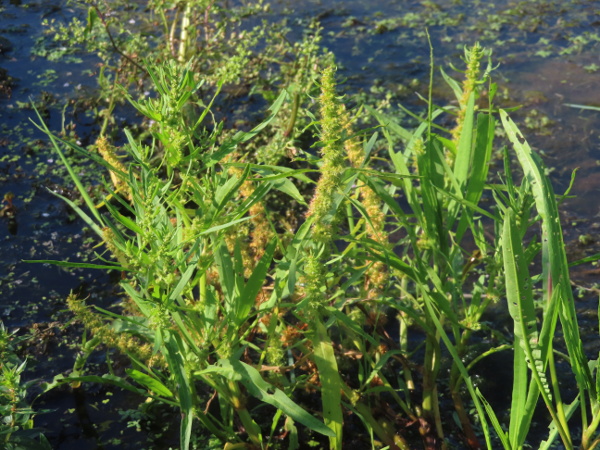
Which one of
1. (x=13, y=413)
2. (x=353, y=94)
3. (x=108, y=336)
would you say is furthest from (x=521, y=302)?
(x=353, y=94)

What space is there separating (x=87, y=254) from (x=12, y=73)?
1.92m

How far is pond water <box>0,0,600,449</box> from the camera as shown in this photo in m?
2.70

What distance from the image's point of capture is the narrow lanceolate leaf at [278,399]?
1447 millimetres

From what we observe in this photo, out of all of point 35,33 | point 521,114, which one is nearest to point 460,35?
point 521,114

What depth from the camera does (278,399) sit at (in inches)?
57.7

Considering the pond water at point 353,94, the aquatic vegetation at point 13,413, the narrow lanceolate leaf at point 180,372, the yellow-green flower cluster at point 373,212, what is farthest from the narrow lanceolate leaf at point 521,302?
the pond water at point 353,94

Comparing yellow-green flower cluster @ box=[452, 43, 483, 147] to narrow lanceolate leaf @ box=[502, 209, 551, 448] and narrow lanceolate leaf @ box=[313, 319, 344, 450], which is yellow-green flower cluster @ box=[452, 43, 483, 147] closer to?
narrow lanceolate leaf @ box=[502, 209, 551, 448]

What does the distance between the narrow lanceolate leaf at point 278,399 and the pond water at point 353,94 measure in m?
0.87

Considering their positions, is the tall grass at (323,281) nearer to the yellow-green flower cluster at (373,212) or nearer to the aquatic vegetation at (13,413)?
the yellow-green flower cluster at (373,212)

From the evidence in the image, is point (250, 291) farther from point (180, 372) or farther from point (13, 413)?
point (13, 413)

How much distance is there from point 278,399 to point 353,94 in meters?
3.06

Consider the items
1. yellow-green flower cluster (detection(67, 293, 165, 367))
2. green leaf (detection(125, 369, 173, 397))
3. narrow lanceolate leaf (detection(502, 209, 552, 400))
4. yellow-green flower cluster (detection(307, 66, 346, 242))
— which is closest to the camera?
narrow lanceolate leaf (detection(502, 209, 552, 400))

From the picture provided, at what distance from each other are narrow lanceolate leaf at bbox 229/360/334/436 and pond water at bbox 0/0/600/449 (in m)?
0.87

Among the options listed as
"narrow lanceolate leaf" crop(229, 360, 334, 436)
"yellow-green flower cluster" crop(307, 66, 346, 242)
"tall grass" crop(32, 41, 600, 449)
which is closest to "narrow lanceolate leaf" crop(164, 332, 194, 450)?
"tall grass" crop(32, 41, 600, 449)
